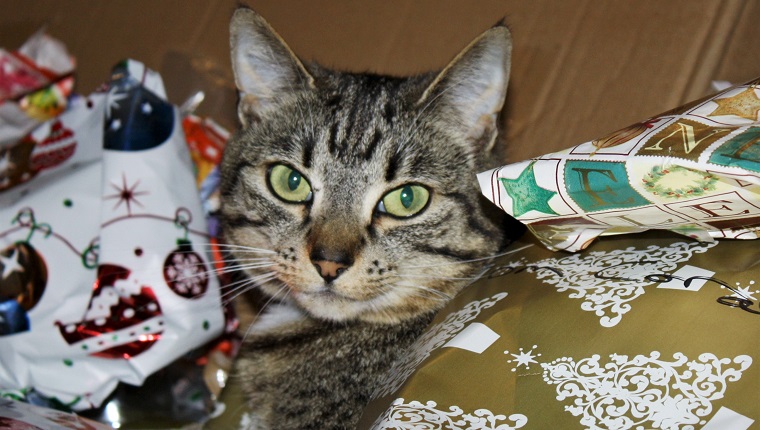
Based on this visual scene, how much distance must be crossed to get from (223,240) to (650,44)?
103cm

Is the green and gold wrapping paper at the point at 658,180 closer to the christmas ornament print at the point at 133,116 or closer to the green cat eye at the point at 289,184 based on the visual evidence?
the green cat eye at the point at 289,184

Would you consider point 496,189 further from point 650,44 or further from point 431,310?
point 650,44

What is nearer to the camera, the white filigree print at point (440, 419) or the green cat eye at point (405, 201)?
the white filigree print at point (440, 419)

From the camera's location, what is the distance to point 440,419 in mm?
933

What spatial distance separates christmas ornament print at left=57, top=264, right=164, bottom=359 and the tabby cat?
22cm

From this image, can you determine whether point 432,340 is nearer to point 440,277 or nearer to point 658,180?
point 440,277

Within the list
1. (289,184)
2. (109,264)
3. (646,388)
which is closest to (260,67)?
(289,184)

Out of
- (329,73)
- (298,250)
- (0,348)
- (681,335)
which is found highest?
(329,73)

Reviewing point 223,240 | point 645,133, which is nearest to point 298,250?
point 223,240

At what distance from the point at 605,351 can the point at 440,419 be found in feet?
0.75

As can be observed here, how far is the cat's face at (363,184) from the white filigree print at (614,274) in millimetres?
229

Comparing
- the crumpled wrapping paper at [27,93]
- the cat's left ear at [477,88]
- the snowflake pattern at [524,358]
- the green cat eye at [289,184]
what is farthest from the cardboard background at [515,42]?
the snowflake pattern at [524,358]

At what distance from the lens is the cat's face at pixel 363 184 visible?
1172mm

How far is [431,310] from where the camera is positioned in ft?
4.19
